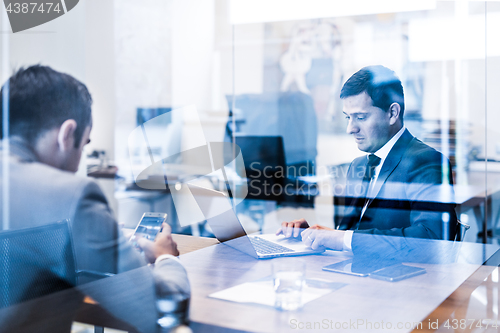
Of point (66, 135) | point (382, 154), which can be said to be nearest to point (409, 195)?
point (382, 154)

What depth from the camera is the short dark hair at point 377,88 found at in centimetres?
161

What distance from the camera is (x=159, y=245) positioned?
37.8 inches

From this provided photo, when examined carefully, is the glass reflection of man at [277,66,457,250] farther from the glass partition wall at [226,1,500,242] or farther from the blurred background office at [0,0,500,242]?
the blurred background office at [0,0,500,242]

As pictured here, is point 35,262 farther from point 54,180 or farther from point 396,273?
point 396,273

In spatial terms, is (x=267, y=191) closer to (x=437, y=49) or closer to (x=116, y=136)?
(x=116, y=136)

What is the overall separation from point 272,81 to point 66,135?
8.23 ft

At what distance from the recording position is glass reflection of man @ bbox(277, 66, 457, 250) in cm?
136

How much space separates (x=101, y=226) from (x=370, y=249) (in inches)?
30.4

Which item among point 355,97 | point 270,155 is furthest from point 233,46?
point 355,97

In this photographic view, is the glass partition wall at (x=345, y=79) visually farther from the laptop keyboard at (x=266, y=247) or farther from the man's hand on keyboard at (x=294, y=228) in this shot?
the laptop keyboard at (x=266, y=247)

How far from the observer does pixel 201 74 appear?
354 centimetres

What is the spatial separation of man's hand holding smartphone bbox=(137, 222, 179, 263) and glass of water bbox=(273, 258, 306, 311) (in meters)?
0.23

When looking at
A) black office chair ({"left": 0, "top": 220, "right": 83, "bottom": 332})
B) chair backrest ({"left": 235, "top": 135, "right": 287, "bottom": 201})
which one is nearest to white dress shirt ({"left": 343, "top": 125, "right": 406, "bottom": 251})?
black office chair ({"left": 0, "top": 220, "right": 83, "bottom": 332})

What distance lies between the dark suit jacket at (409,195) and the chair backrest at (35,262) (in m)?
0.84
